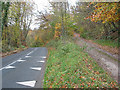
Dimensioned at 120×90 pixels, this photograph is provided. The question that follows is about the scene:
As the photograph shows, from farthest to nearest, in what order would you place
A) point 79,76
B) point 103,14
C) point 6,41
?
point 6,41
point 103,14
point 79,76

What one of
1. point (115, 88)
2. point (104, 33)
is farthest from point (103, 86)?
point (104, 33)

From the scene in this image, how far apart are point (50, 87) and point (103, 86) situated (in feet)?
7.32

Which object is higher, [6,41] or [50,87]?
[6,41]

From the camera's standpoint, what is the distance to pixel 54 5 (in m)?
9.67

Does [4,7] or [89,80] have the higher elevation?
[4,7]

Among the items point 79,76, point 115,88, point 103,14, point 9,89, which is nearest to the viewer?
point 9,89

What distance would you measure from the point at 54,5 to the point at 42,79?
708 cm

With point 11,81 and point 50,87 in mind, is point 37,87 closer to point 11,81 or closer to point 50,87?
point 50,87

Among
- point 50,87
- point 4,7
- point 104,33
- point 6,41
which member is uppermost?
point 4,7

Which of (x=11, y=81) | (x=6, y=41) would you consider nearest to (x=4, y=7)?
(x=6, y=41)

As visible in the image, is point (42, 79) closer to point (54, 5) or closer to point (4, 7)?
point (54, 5)

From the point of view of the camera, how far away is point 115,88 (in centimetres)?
425

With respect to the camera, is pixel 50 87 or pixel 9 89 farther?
pixel 50 87

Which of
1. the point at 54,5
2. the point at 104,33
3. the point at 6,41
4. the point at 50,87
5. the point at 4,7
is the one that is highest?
the point at 4,7
